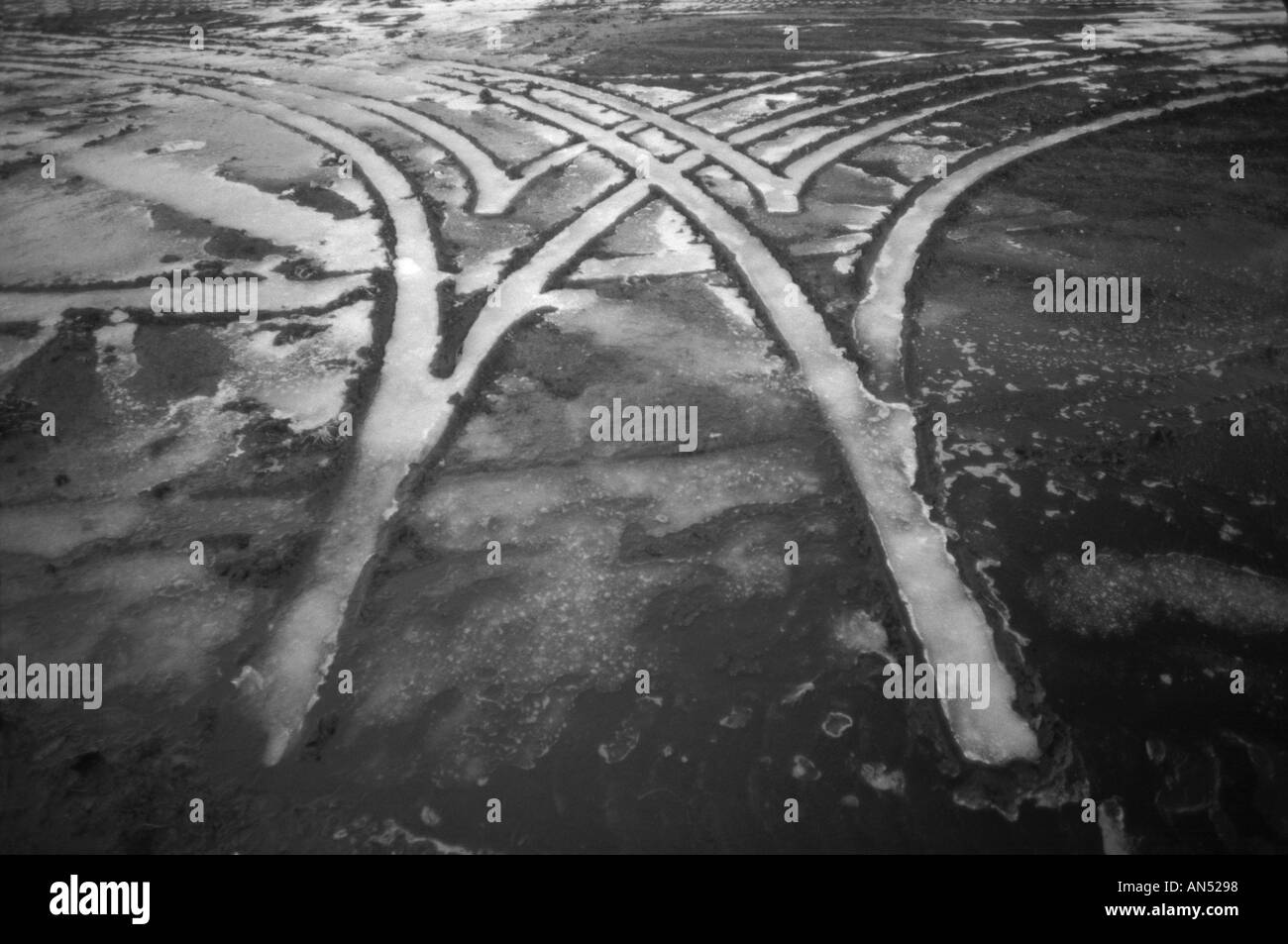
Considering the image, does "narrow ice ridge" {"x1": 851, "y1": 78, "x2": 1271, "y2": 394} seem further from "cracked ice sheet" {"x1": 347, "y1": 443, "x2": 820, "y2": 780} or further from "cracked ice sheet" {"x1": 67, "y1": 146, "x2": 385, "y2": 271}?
"cracked ice sheet" {"x1": 67, "y1": 146, "x2": 385, "y2": 271}

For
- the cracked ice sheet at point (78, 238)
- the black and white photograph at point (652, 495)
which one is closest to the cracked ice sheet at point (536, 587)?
the black and white photograph at point (652, 495)

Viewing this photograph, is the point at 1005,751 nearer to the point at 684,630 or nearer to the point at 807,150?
the point at 684,630

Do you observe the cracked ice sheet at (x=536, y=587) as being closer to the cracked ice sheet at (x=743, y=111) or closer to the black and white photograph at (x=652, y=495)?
the black and white photograph at (x=652, y=495)

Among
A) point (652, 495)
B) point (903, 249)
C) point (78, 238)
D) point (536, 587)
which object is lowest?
point (536, 587)

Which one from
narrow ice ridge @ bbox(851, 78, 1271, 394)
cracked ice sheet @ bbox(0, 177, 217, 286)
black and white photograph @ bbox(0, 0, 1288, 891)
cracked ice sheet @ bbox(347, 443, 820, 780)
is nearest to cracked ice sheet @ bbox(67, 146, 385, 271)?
black and white photograph @ bbox(0, 0, 1288, 891)

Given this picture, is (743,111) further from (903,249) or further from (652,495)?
(652,495)

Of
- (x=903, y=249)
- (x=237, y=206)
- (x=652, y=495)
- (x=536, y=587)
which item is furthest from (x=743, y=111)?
(x=536, y=587)
